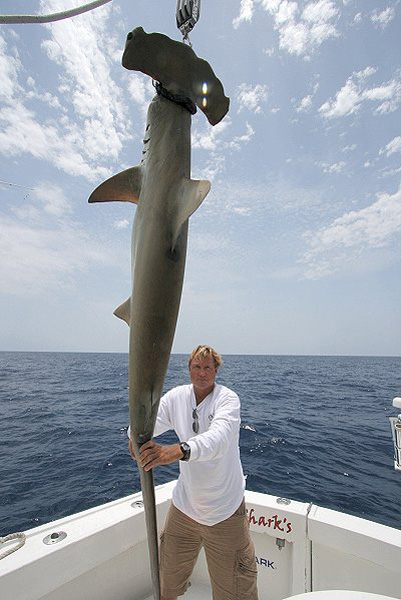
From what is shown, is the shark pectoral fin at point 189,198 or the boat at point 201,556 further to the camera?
the boat at point 201,556

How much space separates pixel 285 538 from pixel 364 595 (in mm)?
2424

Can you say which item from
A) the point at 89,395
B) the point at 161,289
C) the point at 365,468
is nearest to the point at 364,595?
the point at 161,289

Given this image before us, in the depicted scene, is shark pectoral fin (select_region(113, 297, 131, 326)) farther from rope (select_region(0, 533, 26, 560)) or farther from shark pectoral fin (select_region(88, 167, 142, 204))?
rope (select_region(0, 533, 26, 560))

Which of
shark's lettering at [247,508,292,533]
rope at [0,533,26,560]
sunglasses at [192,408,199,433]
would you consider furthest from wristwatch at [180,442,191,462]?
shark's lettering at [247,508,292,533]

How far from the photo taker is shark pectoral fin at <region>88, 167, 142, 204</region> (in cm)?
162

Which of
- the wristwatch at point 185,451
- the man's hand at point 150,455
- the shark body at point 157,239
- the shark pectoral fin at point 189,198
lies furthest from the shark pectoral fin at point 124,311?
the wristwatch at point 185,451

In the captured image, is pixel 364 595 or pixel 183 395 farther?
pixel 183 395

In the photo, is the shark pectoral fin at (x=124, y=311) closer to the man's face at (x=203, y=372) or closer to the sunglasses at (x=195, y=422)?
the man's face at (x=203, y=372)

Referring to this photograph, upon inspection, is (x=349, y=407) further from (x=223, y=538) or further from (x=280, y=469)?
(x=223, y=538)

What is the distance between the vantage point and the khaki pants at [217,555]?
2.95 m

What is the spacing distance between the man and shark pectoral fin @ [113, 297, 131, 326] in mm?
1350

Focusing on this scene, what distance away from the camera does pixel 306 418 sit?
17.3 m

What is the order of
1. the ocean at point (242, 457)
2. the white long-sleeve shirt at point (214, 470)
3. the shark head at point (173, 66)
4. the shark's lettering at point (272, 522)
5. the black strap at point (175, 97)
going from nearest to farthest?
1. the shark head at point (173, 66)
2. the black strap at point (175, 97)
3. the white long-sleeve shirt at point (214, 470)
4. the shark's lettering at point (272, 522)
5. the ocean at point (242, 457)

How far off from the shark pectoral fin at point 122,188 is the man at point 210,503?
70.9 inches
